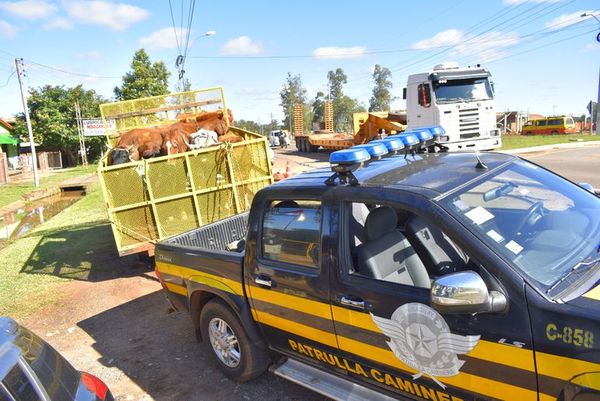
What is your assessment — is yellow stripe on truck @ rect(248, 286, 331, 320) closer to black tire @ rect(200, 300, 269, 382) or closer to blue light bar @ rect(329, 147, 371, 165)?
black tire @ rect(200, 300, 269, 382)

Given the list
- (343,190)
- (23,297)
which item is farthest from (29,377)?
(23,297)

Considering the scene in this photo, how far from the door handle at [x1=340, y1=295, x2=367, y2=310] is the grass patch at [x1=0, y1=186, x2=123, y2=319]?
526cm

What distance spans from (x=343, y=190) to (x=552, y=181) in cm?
150

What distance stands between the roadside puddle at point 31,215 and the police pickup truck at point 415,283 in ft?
32.8

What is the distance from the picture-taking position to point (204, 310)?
13.1 feet

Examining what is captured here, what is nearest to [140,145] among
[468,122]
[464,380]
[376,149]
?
[376,149]

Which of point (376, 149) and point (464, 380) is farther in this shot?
point (376, 149)

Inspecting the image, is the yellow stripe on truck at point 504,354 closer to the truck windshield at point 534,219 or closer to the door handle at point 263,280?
the truck windshield at point 534,219

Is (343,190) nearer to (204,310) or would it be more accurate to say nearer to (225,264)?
(225,264)

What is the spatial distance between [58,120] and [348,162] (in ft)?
152

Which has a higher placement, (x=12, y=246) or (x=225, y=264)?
(x=225, y=264)

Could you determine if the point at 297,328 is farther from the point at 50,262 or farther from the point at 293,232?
the point at 50,262

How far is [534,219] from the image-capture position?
2680 millimetres

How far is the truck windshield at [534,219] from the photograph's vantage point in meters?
2.25
